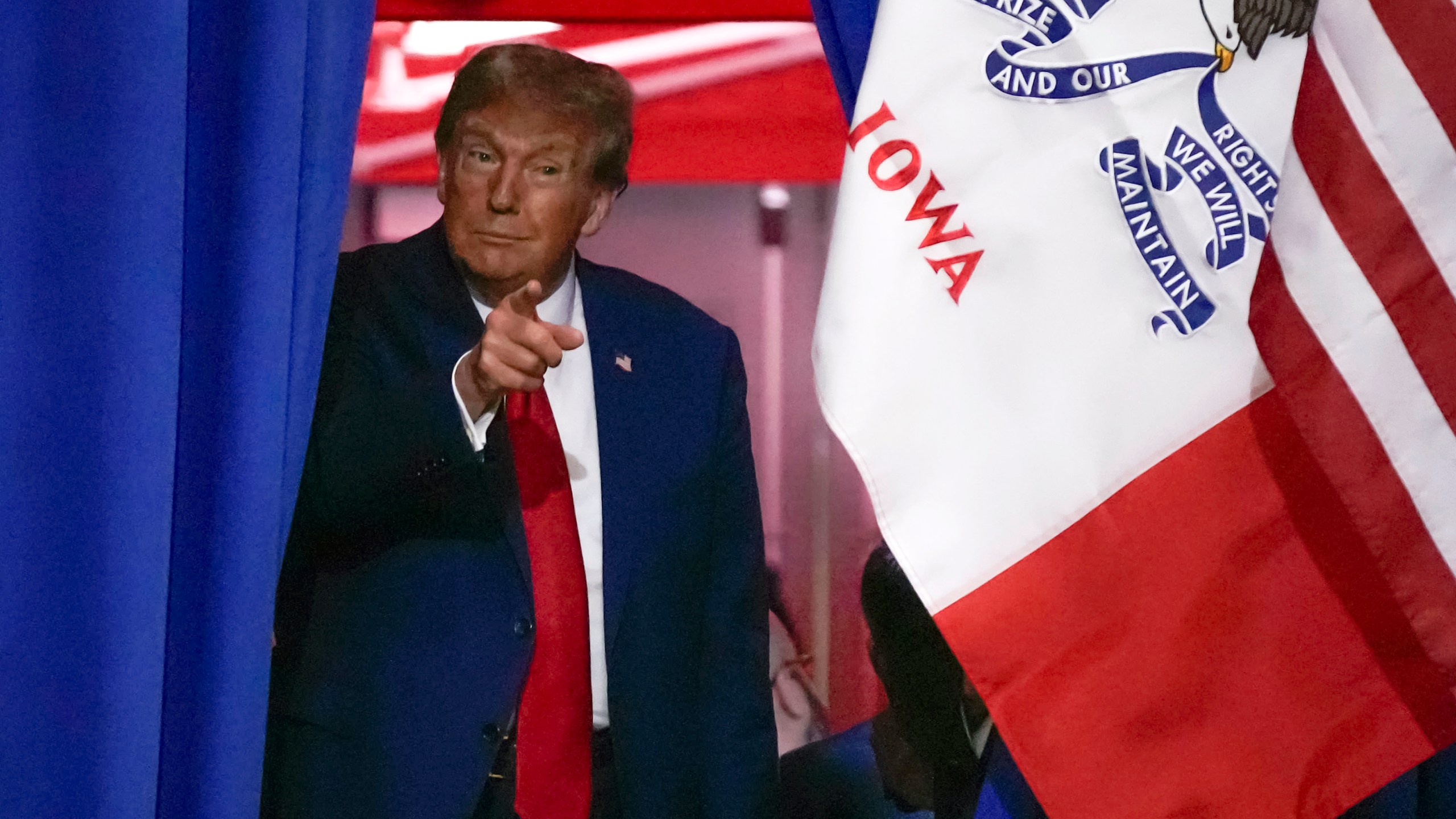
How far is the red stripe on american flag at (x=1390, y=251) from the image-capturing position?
4.06 feet

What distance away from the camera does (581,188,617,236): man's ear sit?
5.07 feet

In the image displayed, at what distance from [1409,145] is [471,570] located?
1.08 metres

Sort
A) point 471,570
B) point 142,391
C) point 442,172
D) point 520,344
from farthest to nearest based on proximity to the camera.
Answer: point 442,172 < point 471,570 < point 520,344 < point 142,391

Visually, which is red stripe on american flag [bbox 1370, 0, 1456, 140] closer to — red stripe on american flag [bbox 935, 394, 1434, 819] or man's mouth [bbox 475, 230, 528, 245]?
red stripe on american flag [bbox 935, 394, 1434, 819]

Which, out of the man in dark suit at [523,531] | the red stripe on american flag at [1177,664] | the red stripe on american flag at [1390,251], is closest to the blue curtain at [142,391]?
the man in dark suit at [523,531]

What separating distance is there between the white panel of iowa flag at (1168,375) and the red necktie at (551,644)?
42 centimetres

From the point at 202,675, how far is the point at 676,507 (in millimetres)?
568

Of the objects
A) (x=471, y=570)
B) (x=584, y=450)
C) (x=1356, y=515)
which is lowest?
(x=1356, y=515)

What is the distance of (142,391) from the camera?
1101 millimetres

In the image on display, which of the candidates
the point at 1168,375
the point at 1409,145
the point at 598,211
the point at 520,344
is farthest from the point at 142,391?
the point at 1409,145

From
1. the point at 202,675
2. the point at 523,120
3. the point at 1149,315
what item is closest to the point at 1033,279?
the point at 1149,315

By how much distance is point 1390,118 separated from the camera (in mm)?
1251

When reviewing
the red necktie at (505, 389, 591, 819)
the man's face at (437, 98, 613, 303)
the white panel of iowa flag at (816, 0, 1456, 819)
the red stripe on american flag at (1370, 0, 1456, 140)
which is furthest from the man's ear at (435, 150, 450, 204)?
the red stripe on american flag at (1370, 0, 1456, 140)

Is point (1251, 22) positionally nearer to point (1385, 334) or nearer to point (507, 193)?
point (1385, 334)
